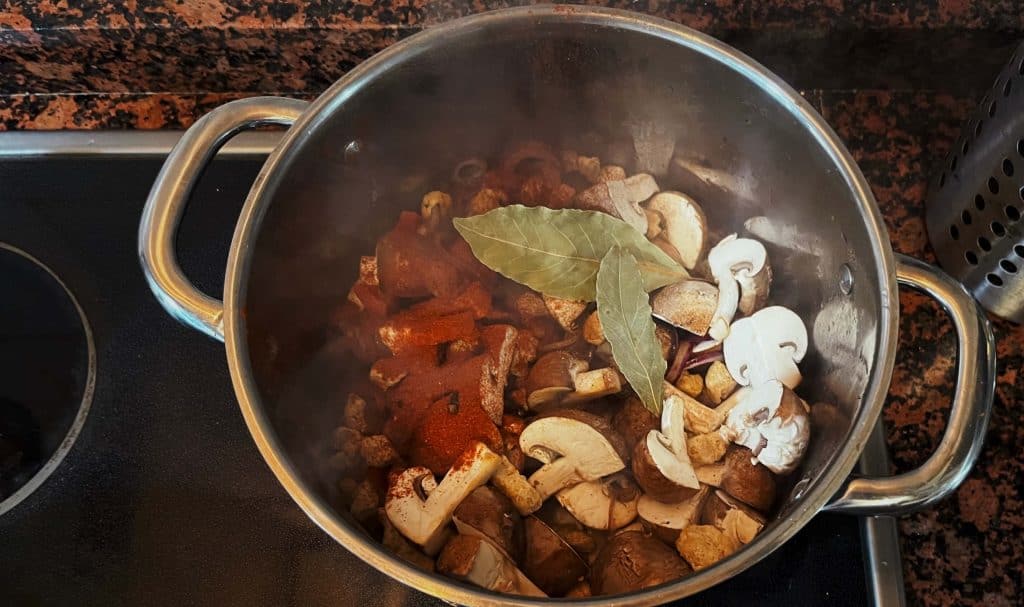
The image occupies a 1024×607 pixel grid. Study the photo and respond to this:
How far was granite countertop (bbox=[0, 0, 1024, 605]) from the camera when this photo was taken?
72 cm

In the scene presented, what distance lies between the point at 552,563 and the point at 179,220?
422 mm

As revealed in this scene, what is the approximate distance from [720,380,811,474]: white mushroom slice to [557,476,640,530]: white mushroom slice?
0.11 m

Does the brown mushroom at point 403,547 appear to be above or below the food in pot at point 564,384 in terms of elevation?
below

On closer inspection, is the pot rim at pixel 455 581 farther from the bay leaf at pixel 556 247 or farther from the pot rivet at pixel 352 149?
the bay leaf at pixel 556 247

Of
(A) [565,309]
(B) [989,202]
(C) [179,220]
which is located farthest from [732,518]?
(C) [179,220]

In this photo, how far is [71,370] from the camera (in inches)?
31.0

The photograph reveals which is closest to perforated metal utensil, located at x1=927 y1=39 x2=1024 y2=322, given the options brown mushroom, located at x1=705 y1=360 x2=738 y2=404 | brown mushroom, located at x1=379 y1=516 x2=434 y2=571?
brown mushroom, located at x1=705 y1=360 x2=738 y2=404

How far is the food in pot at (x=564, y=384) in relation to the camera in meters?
0.66

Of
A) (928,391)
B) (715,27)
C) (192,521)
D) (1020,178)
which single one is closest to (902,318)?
(928,391)

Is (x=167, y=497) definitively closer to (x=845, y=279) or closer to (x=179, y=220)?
(x=179, y=220)

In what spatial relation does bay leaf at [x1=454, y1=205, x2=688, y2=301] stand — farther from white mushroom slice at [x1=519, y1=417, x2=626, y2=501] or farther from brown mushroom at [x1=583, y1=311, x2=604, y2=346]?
white mushroom slice at [x1=519, y1=417, x2=626, y2=501]

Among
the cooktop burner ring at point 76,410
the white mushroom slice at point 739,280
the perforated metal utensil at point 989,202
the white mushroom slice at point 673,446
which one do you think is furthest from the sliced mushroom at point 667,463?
the cooktop burner ring at point 76,410

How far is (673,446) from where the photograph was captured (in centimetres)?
68

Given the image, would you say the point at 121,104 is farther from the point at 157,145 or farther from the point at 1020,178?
the point at 1020,178
